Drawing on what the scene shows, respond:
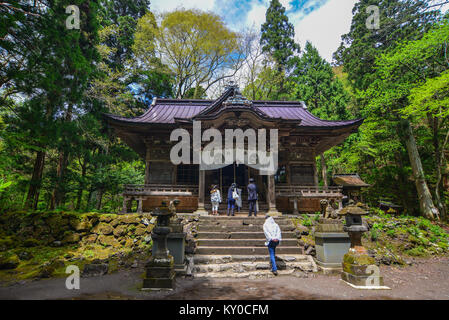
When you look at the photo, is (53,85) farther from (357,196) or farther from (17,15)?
(357,196)

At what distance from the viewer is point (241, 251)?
7.54m

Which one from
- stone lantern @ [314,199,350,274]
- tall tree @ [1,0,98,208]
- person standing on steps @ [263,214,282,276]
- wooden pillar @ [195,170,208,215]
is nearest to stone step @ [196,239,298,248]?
stone lantern @ [314,199,350,274]

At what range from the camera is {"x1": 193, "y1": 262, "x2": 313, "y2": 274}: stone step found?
6645 mm

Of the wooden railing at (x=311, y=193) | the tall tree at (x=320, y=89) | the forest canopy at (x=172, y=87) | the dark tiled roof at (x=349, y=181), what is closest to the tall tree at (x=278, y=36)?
the forest canopy at (x=172, y=87)

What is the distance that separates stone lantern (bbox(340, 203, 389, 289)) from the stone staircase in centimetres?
129

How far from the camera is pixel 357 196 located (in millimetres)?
16766

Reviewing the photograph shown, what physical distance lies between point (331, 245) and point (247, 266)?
109 inches

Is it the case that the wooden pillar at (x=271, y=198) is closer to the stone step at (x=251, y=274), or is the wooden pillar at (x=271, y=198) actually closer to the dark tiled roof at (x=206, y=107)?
the stone step at (x=251, y=274)

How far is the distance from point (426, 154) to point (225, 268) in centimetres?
2171

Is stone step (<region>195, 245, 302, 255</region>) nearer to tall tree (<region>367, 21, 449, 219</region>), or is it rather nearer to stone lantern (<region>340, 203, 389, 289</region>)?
stone lantern (<region>340, 203, 389, 289</region>)

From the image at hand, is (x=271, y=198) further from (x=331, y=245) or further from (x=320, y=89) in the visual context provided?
(x=320, y=89)

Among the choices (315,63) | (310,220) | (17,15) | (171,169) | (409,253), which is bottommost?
(409,253)

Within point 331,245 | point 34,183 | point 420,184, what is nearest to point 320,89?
point 420,184
